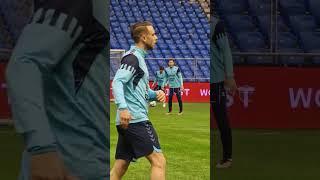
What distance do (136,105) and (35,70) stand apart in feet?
13.7

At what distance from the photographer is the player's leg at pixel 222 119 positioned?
8.92m

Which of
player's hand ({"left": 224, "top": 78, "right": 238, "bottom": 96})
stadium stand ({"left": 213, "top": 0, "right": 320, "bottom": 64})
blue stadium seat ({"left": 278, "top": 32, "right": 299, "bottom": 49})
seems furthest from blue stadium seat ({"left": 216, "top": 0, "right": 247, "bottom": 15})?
player's hand ({"left": 224, "top": 78, "right": 238, "bottom": 96})

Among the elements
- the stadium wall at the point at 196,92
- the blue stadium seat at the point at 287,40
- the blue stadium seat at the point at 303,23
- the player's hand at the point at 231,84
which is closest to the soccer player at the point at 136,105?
the player's hand at the point at 231,84

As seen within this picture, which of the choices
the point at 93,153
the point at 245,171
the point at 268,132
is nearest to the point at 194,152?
the point at 245,171

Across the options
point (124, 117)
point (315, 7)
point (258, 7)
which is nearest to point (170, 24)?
point (258, 7)

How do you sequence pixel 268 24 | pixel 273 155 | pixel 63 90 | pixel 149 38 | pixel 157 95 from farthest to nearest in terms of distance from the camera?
pixel 268 24 < pixel 273 155 < pixel 149 38 < pixel 157 95 < pixel 63 90

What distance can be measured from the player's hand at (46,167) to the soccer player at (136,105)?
3.63 m

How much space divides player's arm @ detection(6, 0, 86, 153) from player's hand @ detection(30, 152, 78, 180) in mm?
20

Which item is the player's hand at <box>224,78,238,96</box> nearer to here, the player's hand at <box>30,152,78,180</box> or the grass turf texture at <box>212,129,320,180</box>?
the grass turf texture at <box>212,129,320,180</box>

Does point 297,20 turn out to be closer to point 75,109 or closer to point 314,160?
point 314,160

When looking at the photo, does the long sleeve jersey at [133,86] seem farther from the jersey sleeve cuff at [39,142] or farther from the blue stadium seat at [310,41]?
the blue stadium seat at [310,41]

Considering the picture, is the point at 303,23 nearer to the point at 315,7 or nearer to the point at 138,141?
the point at 315,7

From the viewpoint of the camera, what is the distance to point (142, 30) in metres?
5.93

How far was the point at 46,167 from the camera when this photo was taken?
1826 mm
